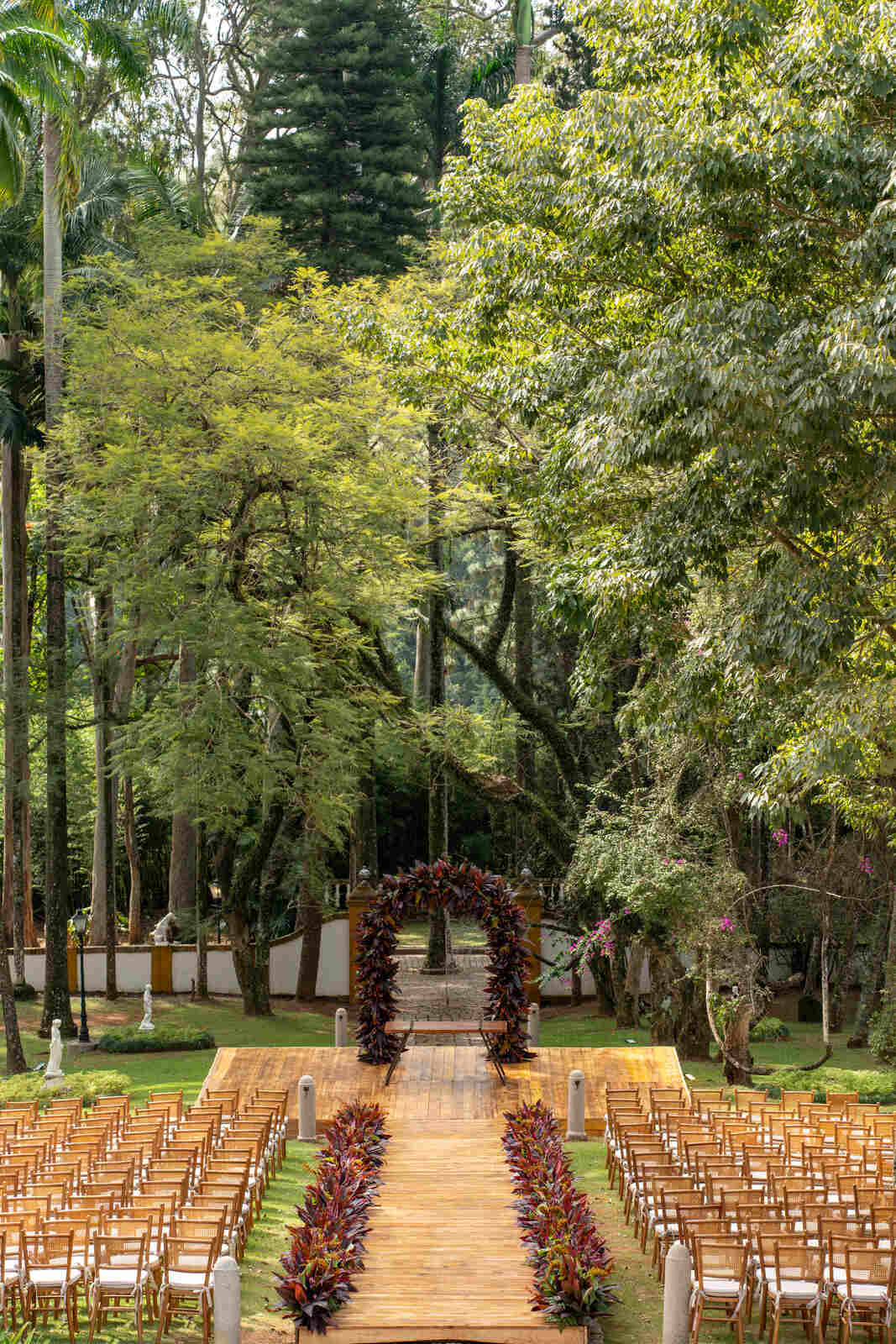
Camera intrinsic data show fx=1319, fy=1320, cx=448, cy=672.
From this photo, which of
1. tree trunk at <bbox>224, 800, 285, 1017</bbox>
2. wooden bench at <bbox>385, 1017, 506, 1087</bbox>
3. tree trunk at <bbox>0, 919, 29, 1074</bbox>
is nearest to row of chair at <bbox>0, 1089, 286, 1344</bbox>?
wooden bench at <bbox>385, 1017, 506, 1087</bbox>

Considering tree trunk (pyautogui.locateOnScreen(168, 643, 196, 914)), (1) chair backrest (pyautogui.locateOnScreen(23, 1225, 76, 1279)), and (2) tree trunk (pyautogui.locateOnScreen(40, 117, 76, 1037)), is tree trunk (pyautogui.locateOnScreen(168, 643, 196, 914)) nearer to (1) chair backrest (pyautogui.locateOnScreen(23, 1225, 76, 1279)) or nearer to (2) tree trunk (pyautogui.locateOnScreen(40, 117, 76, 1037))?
(2) tree trunk (pyautogui.locateOnScreen(40, 117, 76, 1037))

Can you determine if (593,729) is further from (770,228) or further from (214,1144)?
(770,228)

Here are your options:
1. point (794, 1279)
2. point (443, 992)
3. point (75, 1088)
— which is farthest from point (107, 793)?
point (794, 1279)

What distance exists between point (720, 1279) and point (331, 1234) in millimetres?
2974

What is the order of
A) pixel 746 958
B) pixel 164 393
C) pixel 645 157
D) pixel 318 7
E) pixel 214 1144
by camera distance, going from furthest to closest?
pixel 318 7
pixel 164 393
pixel 746 958
pixel 214 1144
pixel 645 157

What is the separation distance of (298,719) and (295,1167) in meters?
9.24

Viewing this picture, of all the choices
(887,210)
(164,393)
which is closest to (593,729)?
(164,393)

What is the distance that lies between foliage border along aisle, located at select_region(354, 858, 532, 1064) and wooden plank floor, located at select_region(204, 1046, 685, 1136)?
0.39 meters

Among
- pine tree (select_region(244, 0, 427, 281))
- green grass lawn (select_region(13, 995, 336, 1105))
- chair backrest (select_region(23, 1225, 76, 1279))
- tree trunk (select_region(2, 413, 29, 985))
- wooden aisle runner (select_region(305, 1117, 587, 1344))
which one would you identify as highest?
pine tree (select_region(244, 0, 427, 281))

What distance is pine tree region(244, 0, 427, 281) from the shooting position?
32.5 metres

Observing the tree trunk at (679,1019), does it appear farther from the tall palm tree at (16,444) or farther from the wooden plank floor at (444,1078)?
the tall palm tree at (16,444)

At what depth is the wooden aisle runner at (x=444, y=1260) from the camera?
931cm

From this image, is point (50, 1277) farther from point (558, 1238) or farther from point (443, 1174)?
point (443, 1174)

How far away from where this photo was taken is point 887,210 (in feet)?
32.6
